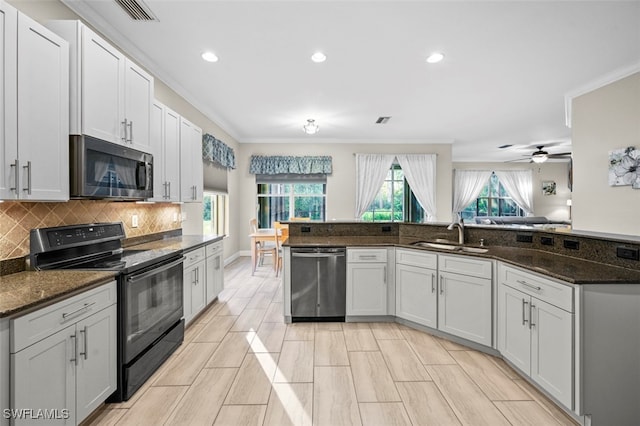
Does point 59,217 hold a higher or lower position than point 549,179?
lower

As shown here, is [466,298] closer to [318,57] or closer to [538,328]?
[538,328]

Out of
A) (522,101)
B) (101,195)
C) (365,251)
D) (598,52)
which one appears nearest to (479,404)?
(365,251)

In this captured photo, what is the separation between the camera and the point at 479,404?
1941mm

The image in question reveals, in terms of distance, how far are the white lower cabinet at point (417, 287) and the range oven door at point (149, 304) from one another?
2127 mm

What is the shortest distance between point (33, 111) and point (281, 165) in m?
5.38

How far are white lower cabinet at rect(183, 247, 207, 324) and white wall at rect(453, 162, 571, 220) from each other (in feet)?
30.4

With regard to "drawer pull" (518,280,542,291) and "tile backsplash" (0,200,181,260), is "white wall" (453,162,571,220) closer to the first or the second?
"drawer pull" (518,280,542,291)

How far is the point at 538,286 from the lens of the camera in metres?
2.01

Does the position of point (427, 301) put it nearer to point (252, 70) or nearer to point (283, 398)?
point (283, 398)

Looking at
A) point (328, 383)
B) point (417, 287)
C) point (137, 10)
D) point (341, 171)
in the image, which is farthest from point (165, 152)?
point (341, 171)

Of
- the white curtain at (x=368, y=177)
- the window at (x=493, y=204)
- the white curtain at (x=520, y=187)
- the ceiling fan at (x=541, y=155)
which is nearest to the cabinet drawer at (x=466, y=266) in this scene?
the white curtain at (x=368, y=177)

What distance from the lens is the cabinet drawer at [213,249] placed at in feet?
11.4

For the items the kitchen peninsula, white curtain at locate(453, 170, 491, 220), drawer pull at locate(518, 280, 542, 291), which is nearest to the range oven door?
the kitchen peninsula

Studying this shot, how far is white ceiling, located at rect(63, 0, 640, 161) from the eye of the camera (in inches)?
95.5
